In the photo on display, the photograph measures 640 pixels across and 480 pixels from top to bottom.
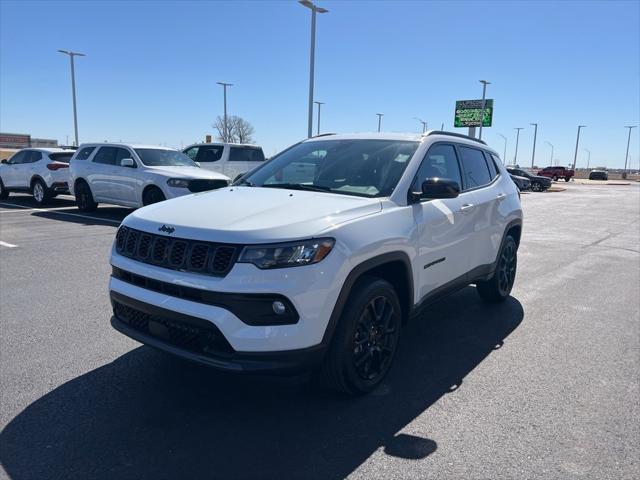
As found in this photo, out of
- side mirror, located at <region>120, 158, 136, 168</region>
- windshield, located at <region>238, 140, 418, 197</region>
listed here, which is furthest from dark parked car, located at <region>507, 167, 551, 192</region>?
windshield, located at <region>238, 140, 418, 197</region>

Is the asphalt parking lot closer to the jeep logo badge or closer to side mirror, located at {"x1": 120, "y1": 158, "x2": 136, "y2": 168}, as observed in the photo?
the jeep logo badge

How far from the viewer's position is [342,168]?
4148mm

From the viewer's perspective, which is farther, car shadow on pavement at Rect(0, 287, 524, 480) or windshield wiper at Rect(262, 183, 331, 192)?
windshield wiper at Rect(262, 183, 331, 192)

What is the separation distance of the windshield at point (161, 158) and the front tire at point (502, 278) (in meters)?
8.78

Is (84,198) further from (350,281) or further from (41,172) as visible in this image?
(350,281)

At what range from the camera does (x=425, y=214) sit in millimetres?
3865

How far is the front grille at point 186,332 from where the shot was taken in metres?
2.84

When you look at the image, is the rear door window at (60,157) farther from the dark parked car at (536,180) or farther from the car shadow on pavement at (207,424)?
the dark parked car at (536,180)

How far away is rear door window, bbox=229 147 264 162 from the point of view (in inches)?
646

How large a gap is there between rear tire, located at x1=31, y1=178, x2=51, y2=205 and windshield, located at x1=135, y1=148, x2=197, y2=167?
4243mm

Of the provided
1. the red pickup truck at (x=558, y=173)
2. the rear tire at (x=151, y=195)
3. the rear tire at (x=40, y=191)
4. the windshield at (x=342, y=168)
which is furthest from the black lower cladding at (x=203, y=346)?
Result: the red pickup truck at (x=558, y=173)

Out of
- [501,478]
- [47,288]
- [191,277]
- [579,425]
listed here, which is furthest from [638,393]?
[47,288]

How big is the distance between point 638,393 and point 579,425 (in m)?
0.83

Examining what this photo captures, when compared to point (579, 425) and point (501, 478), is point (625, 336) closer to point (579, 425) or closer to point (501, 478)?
point (579, 425)
